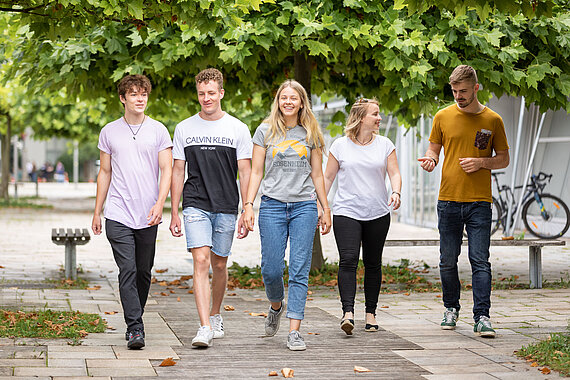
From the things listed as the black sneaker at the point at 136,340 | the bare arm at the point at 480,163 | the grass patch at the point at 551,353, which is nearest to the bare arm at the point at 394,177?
the bare arm at the point at 480,163

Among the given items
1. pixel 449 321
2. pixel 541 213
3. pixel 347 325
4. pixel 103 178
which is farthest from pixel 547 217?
pixel 103 178

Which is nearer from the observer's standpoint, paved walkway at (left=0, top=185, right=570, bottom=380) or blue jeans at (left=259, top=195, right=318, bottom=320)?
paved walkway at (left=0, top=185, right=570, bottom=380)

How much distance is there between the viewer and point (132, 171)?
21.3ft

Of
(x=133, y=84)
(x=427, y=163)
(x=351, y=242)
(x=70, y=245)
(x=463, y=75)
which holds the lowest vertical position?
(x=70, y=245)

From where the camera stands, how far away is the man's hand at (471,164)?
687 centimetres

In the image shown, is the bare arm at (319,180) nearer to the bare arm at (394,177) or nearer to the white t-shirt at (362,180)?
the white t-shirt at (362,180)

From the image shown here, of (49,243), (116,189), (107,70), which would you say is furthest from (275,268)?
(49,243)

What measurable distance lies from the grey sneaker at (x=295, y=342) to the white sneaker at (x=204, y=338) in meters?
0.54

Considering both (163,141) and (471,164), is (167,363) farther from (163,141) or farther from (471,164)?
(471,164)

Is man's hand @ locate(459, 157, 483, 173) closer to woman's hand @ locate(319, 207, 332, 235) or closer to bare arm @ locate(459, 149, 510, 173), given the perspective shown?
bare arm @ locate(459, 149, 510, 173)

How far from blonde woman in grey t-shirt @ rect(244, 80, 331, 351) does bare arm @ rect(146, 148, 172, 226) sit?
0.58 meters

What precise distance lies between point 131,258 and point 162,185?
1.82 ft

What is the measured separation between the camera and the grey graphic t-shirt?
21.2ft

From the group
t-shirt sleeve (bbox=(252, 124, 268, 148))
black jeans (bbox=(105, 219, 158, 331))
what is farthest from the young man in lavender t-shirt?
t-shirt sleeve (bbox=(252, 124, 268, 148))
